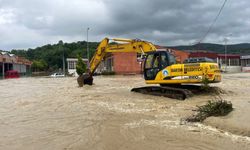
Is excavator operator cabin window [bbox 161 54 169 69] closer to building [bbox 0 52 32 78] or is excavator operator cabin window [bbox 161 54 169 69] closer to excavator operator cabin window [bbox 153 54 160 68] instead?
excavator operator cabin window [bbox 153 54 160 68]

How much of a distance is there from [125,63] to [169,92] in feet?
125

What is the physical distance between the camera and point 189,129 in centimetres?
743

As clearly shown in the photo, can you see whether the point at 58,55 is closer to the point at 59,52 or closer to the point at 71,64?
the point at 59,52

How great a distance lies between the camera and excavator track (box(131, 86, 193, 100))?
45.6 feet

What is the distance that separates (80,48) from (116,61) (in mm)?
69167

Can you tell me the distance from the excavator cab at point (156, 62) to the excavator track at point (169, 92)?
0.74 metres

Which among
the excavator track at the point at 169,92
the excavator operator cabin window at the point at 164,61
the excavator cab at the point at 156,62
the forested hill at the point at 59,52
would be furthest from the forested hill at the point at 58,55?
the excavator operator cabin window at the point at 164,61

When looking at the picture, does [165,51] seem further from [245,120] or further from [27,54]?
[27,54]

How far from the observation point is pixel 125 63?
5288cm

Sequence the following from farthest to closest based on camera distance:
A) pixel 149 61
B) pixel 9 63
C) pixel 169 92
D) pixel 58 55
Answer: pixel 58 55 → pixel 9 63 → pixel 149 61 → pixel 169 92

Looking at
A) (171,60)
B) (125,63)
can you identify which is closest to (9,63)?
(125,63)

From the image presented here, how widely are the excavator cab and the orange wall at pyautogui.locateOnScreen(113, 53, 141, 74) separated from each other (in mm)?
35429

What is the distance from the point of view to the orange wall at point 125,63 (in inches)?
2063

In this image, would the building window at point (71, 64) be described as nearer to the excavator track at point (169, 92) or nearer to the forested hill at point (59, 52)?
the forested hill at point (59, 52)
